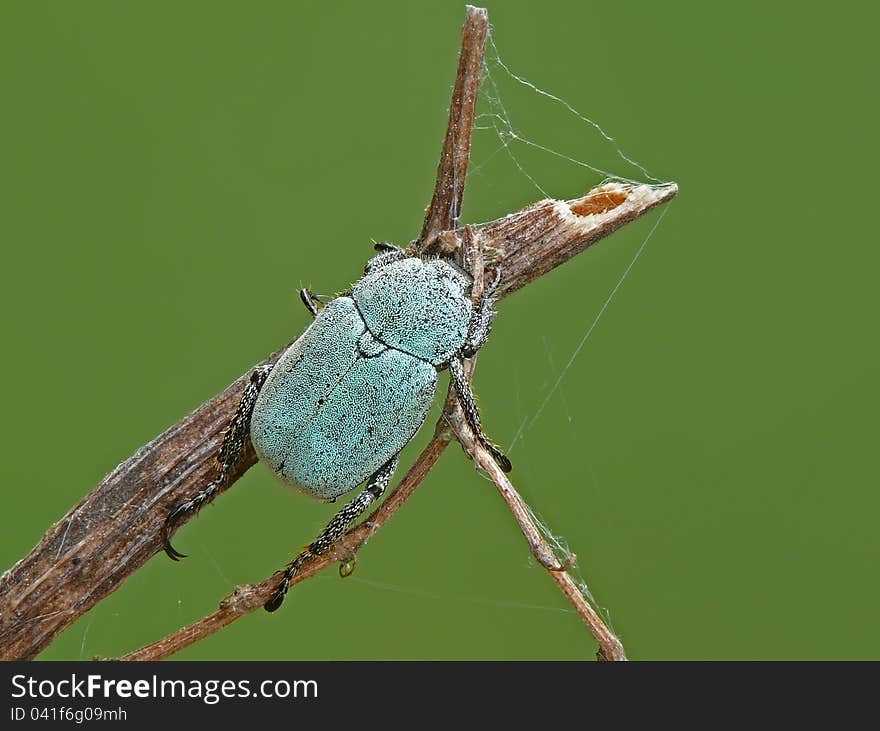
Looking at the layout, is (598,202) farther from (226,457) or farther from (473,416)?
(226,457)

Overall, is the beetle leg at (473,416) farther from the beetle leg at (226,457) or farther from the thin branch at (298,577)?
the beetle leg at (226,457)

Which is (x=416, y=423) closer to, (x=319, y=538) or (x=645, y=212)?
(x=319, y=538)

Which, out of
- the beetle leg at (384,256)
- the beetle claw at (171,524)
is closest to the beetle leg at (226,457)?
the beetle claw at (171,524)

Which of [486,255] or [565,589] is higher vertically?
[486,255]

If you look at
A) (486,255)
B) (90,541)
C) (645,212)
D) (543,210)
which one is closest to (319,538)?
(90,541)

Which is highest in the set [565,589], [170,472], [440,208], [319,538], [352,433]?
[440,208]

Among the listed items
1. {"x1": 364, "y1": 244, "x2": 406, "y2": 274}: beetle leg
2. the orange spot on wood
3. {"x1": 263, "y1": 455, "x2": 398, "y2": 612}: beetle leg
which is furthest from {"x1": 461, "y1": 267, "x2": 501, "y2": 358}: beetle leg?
{"x1": 263, "y1": 455, "x2": 398, "y2": 612}: beetle leg

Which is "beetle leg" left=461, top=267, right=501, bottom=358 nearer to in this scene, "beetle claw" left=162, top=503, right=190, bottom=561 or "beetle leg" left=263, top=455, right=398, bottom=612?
"beetle leg" left=263, top=455, right=398, bottom=612

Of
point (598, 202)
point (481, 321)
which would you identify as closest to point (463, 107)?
point (598, 202)
